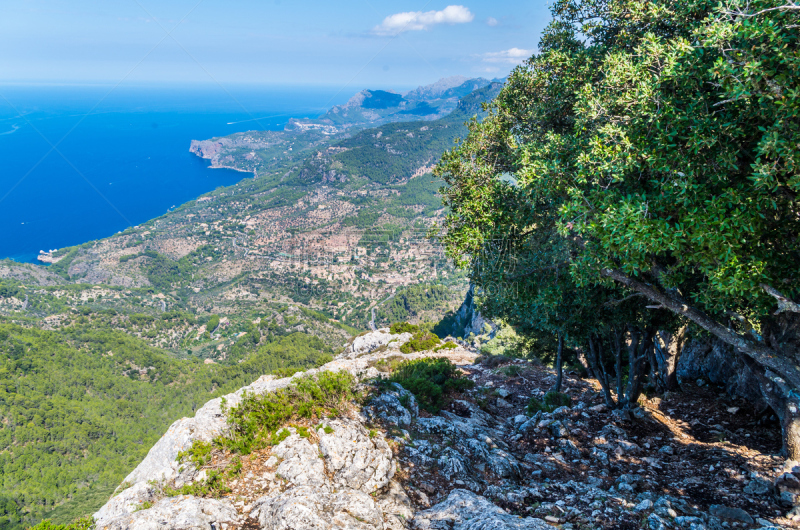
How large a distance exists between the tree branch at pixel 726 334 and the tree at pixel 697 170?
22 millimetres

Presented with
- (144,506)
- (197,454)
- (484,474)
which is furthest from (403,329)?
(144,506)

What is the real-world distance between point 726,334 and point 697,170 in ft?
9.77

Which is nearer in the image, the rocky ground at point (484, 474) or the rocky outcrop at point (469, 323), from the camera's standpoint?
the rocky ground at point (484, 474)

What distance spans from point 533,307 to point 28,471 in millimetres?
63491

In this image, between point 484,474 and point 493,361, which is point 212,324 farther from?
point 484,474

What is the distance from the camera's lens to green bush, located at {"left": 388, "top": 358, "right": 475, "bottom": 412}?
12.2 metres

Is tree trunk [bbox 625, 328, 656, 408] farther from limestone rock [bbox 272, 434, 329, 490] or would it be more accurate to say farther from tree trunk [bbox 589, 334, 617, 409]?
limestone rock [bbox 272, 434, 329, 490]

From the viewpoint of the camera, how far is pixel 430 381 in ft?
45.0

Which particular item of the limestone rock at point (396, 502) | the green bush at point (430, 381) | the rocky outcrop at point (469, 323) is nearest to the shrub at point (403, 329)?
the green bush at point (430, 381)

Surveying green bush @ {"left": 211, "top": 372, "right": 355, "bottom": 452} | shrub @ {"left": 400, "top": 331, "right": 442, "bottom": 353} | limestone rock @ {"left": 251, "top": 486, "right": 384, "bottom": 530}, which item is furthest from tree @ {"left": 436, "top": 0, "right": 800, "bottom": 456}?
shrub @ {"left": 400, "top": 331, "right": 442, "bottom": 353}

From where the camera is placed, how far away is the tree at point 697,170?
454cm

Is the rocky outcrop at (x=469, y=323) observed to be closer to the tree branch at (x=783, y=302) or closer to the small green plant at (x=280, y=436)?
the small green plant at (x=280, y=436)

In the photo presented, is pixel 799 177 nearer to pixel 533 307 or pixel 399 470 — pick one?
pixel 533 307

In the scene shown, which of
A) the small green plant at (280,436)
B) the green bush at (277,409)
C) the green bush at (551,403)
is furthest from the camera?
the green bush at (551,403)
